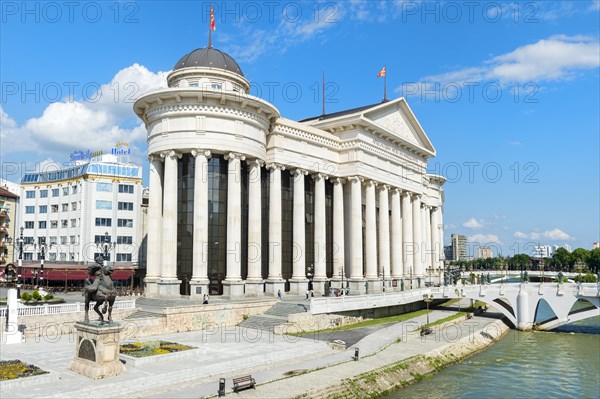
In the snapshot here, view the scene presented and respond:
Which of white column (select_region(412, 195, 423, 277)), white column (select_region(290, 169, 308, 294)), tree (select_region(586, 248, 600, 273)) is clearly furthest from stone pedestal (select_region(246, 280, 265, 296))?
Answer: tree (select_region(586, 248, 600, 273))

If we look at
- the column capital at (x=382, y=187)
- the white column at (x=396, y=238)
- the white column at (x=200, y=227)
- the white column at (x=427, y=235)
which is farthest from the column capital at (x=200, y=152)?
the white column at (x=427, y=235)

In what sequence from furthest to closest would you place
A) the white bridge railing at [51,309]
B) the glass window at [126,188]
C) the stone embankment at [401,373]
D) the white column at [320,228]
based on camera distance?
the glass window at [126,188]
the white column at [320,228]
the white bridge railing at [51,309]
the stone embankment at [401,373]

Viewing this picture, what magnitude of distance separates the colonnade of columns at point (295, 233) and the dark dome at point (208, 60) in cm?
1173

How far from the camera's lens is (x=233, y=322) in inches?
1725

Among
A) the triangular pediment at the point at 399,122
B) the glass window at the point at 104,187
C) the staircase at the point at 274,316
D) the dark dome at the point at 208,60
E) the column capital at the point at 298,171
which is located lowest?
the staircase at the point at 274,316

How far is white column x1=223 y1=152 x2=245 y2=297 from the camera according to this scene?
163 ft

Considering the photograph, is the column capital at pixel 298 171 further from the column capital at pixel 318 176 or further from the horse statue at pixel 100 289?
the horse statue at pixel 100 289

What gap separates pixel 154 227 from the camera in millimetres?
51469

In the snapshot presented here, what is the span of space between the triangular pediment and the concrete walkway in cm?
3295

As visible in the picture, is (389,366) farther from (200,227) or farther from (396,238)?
(396,238)

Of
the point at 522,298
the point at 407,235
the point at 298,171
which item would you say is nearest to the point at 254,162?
the point at 298,171

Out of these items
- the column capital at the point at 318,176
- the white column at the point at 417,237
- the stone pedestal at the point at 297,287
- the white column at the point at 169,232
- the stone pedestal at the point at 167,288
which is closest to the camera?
the stone pedestal at the point at 167,288

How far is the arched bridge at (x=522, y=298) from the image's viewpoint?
54.8m

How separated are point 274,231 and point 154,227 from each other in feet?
41.2
